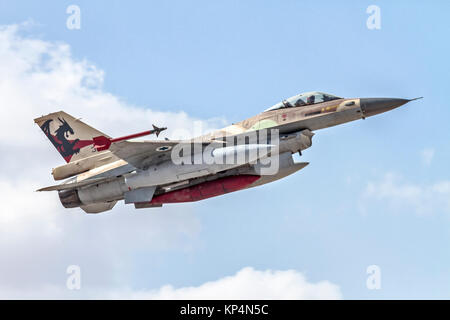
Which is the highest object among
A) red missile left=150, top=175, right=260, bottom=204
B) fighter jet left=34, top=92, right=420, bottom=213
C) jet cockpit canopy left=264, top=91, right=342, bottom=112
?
jet cockpit canopy left=264, top=91, right=342, bottom=112

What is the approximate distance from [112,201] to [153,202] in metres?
1.72

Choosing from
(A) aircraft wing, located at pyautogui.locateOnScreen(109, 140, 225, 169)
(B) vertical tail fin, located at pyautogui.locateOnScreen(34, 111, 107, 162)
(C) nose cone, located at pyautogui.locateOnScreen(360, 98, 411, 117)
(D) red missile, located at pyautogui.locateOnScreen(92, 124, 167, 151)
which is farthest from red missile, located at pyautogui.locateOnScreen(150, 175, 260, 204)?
(C) nose cone, located at pyautogui.locateOnScreen(360, 98, 411, 117)

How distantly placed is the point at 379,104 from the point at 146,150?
807 centimetres

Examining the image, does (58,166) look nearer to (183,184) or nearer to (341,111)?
(183,184)

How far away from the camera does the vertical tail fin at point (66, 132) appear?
3130 centimetres

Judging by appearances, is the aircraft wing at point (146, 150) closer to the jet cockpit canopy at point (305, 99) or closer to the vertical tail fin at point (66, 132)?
the jet cockpit canopy at point (305, 99)

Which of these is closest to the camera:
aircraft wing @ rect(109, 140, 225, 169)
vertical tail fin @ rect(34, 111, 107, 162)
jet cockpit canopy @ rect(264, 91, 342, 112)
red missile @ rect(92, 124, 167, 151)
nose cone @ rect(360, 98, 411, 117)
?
red missile @ rect(92, 124, 167, 151)

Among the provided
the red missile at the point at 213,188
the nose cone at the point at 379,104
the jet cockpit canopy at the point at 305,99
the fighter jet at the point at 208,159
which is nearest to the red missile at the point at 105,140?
the fighter jet at the point at 208,159

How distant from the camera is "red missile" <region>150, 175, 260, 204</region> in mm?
29062

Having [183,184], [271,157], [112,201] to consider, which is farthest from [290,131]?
[112,201]

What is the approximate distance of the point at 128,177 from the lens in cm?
2905

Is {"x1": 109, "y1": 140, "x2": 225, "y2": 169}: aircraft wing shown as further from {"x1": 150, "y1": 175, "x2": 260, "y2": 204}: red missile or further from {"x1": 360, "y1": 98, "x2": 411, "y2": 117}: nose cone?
{"x1": 360, "y1": 98, "x2": 411, "y2": 117}: nose cone

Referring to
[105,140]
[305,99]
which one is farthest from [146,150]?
[305,99]

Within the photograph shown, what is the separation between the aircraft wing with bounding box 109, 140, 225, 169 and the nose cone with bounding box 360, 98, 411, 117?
5006 millimetres
